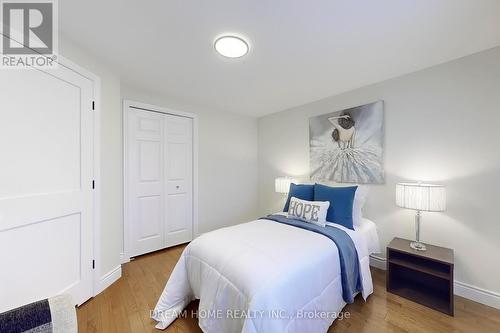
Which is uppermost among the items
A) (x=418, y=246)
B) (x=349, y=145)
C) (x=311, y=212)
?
(x=349, y=145)

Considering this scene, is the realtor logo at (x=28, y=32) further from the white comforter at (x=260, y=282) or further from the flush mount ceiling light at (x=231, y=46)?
the white comforter at (x=260, y=282)

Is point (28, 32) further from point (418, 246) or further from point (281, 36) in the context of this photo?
point (418, 246)

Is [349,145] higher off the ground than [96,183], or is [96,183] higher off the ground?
[349,145]

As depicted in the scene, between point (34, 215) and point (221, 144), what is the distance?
8.22ft

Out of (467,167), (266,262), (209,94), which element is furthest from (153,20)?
(467,167)

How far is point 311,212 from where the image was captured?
86.0 inches

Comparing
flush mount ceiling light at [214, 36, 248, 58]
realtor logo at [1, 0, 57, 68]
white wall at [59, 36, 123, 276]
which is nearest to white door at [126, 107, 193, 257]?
white wall at [59, 36, 123, 276]

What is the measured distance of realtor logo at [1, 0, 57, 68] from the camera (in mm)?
1327

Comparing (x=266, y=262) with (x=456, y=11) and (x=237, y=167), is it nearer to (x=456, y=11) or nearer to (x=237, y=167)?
(x=456, y=11)

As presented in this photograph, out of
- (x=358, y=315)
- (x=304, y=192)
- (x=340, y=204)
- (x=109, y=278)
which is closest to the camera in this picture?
(x=358, y=315)

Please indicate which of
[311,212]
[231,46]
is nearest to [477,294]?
[311,212]

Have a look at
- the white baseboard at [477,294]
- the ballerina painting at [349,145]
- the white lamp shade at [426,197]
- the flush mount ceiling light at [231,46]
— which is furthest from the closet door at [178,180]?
the white baseboard at [477,294]

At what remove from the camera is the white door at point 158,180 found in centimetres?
272

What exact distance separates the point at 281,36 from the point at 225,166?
7.91 feet
